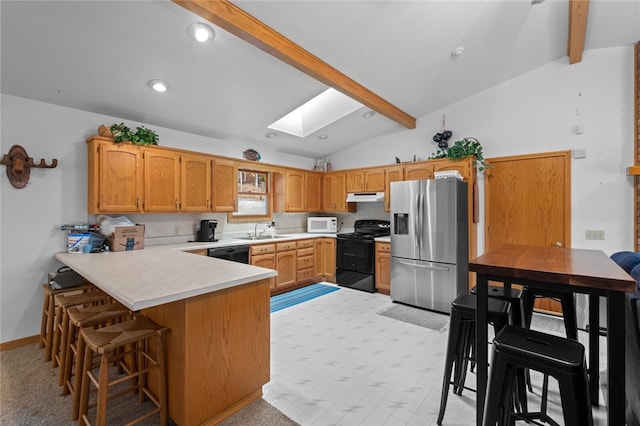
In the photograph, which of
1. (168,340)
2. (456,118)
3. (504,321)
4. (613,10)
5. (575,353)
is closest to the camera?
(575,353)

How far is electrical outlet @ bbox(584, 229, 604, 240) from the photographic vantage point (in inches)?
133

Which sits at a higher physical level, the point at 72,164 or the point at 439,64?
the point at 439,64

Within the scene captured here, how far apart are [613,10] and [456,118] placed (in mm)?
1831

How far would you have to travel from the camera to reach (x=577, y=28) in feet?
9.63

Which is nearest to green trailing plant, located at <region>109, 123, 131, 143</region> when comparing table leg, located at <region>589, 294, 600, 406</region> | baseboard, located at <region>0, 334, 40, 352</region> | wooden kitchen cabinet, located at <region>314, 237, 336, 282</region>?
baseboard, located at <region>0, 334, 40, 352</region>

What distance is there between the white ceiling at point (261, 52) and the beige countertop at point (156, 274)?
5.68 ft

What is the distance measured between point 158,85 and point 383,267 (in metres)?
3.81

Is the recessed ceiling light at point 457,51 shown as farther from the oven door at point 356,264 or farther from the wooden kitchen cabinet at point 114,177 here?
the wooden kitchen cabinet at point 114,177

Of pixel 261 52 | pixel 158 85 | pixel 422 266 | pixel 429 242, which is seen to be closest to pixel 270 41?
pixel 261 52

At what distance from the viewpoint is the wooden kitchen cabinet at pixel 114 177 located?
3.10 m

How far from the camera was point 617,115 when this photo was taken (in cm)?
330

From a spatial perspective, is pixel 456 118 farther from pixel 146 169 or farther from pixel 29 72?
pixel 29 72

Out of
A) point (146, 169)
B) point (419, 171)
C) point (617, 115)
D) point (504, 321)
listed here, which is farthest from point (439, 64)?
point (146, 169)

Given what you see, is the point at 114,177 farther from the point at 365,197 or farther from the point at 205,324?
the point at 365,197
